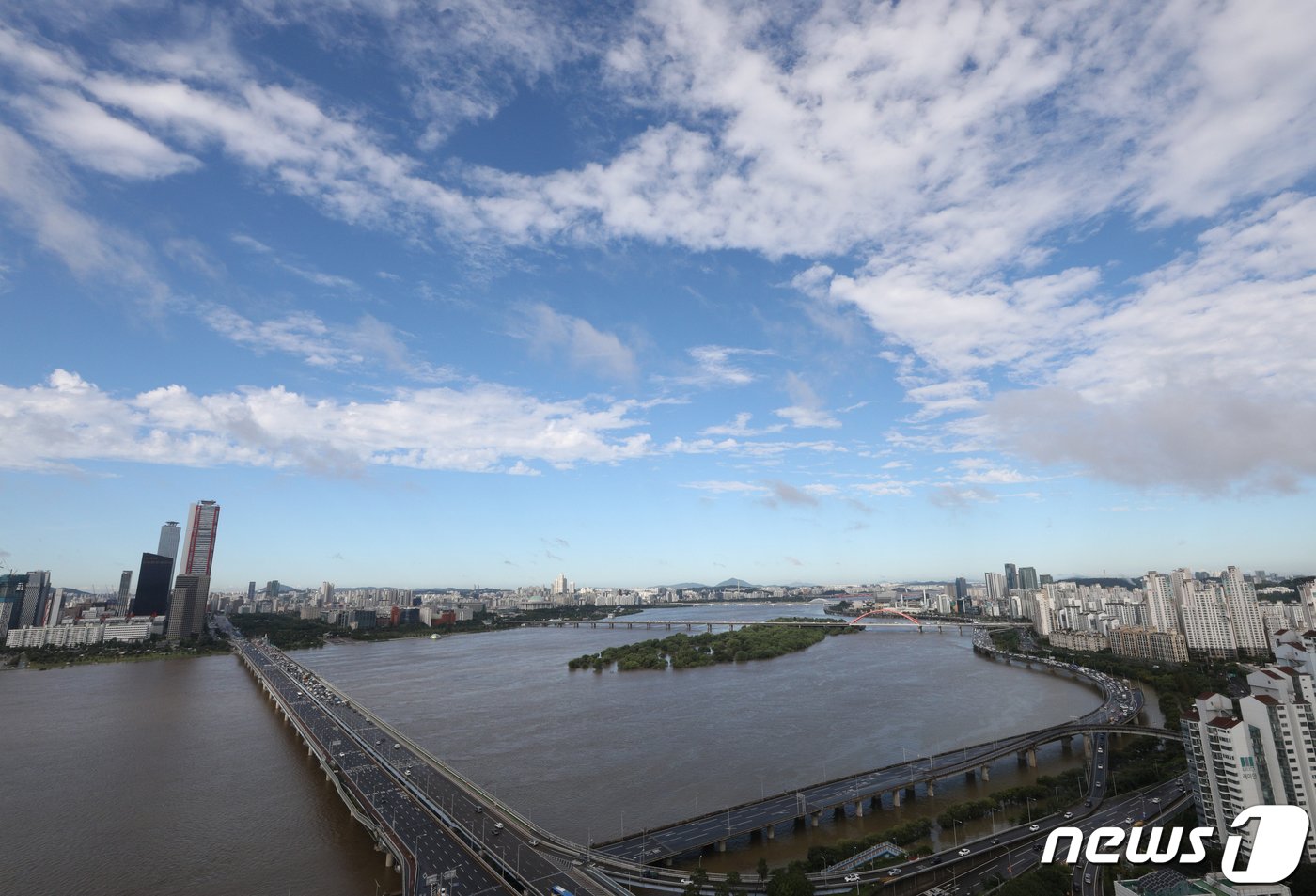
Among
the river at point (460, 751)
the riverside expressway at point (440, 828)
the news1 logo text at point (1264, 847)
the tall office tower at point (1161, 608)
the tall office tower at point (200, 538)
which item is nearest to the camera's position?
the news1 logo text at point (1264, 847)

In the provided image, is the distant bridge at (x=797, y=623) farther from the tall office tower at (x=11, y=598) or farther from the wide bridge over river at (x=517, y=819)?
the tall office tower at (x=11, y=598)

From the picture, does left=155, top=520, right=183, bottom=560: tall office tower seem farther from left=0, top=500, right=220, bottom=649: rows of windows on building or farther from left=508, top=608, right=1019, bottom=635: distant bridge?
left=508, top=608, right=1019, bottom=635: distant bridge

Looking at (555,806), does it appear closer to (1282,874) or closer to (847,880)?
(847,880)

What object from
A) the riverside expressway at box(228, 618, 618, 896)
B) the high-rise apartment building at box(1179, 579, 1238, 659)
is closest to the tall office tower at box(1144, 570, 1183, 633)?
the high-rise apartment building at box(1179, 579, 1238, 659)

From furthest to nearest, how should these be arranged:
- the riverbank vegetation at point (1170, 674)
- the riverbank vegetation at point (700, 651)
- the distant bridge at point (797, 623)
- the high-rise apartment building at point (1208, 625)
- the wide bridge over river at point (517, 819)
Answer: the distant bridge at point (797, 623)
the high-rise apartment building at point (1208, 625)
the riverbank vegetation at point (700, 651)
the riverbank vegetation at point (1170, 674)
the wide bridge over river at point (517, 819)

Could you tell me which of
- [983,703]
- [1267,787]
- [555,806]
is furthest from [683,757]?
[983,703]

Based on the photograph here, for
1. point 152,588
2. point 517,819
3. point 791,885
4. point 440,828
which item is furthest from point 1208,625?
point 152,588

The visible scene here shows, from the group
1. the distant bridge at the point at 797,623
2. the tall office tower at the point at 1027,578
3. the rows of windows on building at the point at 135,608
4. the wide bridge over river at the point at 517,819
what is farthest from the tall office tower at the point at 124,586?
the tall office tower at the point at 1027,578
